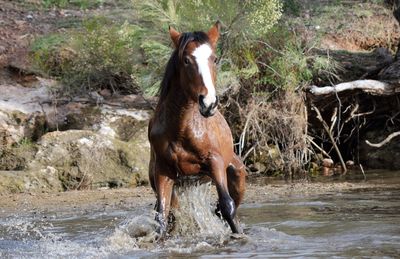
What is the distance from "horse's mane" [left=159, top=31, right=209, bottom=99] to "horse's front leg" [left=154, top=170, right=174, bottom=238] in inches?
31.0

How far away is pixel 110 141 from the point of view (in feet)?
42.2

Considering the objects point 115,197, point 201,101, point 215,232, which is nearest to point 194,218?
point 215,232

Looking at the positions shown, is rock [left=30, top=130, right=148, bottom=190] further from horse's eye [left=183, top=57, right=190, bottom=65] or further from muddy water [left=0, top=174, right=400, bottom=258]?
horse's eye [left=183, top=57, right=190, bottom=65]

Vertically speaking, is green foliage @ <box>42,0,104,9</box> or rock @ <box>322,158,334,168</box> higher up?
green foliage @ <box>42,0,104,9</box>

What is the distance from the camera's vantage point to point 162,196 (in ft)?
24.8

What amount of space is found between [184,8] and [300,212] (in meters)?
4.88

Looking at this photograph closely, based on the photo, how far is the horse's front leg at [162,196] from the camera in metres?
7.54

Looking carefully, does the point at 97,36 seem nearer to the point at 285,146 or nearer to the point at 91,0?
the point at 285,146

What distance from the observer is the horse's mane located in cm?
A: 729

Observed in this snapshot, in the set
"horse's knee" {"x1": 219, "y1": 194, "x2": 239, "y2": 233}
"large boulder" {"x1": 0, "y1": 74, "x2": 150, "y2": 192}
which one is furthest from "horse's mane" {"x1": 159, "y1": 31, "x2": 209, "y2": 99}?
"large boulder" {"x1": 0, "y1": 74, "x2": 150, "y2": 192}

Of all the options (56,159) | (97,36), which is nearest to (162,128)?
(56,159)

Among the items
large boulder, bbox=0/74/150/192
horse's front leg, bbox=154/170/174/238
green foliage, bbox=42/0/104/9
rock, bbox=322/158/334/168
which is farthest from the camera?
green foliage, bbox=42/0/104/9

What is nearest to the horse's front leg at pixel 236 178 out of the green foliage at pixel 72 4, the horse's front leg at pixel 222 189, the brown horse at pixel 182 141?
the brown horse at pixel 182 141

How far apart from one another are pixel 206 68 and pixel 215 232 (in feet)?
5.99
